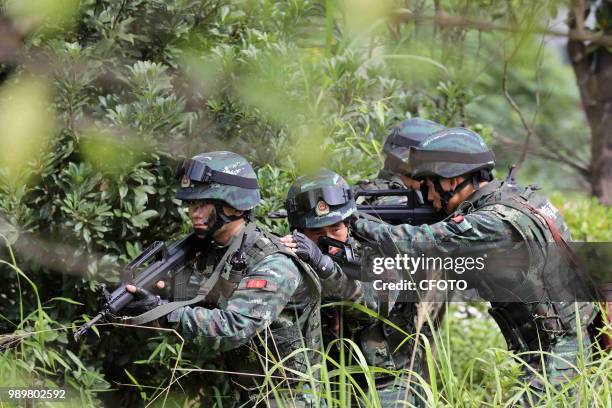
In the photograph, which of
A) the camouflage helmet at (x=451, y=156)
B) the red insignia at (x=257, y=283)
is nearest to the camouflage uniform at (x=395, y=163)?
the camouflage helmet at (x=451, y=156)

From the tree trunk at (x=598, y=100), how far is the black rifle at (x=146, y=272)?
5.30 meters

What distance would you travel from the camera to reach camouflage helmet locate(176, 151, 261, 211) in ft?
13.3

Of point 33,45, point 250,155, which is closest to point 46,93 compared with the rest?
point 33,45

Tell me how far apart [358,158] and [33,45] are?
1.81 metres

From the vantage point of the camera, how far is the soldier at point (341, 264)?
13.9ft

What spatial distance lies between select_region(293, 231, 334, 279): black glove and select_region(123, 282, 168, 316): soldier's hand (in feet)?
2.12

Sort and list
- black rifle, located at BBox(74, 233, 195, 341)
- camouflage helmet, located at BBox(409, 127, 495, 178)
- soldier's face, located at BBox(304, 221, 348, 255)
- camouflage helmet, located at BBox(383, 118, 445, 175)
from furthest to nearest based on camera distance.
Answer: camouflage helmet, located at BBox(383, 118, 445, 175), camouflage helmet, located at BBox(409, 127, 495, 178), soldier's face, located at BBox(304, 221, 348, 255), black rifle, located at BBox(74, 233, 195, 341)

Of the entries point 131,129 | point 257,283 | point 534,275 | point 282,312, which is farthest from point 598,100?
point 257,283

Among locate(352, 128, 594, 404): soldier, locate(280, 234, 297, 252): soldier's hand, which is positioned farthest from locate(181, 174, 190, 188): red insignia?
locate(352, 128, 594, 404): soldier

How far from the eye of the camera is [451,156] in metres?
4.79

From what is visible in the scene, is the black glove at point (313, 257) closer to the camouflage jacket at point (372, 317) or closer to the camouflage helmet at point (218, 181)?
the camouflage jacket at point (372, 317)

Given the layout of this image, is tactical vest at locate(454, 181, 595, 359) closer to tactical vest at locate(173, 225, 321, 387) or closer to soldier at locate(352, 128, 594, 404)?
soldier at locate(352, 128, 594, 404)

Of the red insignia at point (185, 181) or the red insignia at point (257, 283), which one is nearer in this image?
the red insignia at point (257, 283)

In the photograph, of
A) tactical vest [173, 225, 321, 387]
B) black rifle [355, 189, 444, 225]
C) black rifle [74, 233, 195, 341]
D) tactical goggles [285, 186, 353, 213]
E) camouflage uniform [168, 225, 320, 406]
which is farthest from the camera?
black rifle [355, 189, 444, 225]
